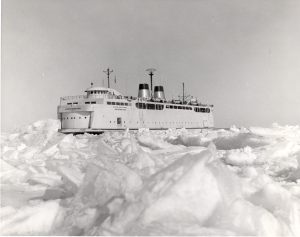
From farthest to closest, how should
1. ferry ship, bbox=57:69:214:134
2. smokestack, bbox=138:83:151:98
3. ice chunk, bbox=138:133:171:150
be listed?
smokestack, bbox=138:83:151:98, ferry ship, bbox=57:69:214:134, ice chunk, bbox=138:133:171:150

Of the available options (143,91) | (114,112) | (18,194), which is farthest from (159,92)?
(18,194)

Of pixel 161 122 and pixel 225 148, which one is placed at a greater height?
pixel 161 122

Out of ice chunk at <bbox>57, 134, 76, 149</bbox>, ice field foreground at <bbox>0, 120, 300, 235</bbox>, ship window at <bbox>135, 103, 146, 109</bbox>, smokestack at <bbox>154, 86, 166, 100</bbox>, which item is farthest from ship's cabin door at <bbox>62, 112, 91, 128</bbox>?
ice field foreground at <bbox>0, 120, 300, 235</bbox>

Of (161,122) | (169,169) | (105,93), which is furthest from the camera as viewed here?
(161,122)

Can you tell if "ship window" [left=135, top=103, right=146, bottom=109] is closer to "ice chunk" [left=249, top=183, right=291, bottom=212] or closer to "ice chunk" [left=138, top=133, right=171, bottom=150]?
"ice chunk" [left=138, top=133, right=171, bottom=150]

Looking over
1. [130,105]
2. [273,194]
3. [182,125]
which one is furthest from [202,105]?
[273,194]

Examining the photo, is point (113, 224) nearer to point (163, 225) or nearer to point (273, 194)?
point (163, 225)

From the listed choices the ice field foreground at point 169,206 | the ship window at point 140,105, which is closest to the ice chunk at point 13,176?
the ice field foreground at point 169,206

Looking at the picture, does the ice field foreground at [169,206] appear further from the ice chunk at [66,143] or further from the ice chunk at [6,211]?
the ice chunk at [66,143]
